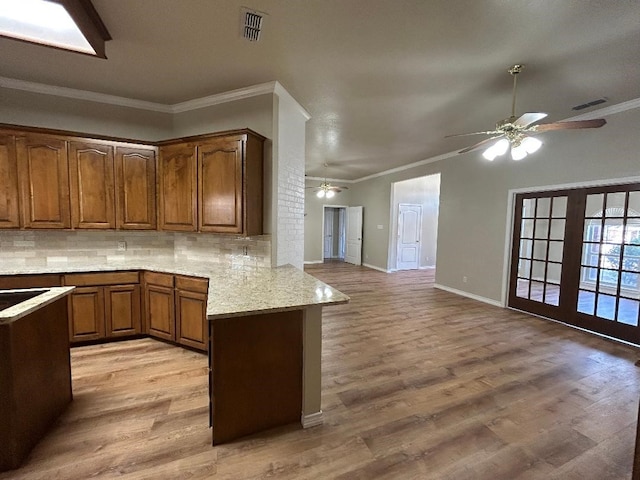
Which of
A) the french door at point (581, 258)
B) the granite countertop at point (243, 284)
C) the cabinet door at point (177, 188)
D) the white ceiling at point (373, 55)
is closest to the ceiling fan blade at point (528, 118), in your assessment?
the white ceiling at point (373, 55)

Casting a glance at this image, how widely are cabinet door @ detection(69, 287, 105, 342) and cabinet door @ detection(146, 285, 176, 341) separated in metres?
0.46

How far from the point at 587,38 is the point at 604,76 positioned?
36.7 inches

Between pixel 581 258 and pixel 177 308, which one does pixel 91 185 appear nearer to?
pixel 177 308

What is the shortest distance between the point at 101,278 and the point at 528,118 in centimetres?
443

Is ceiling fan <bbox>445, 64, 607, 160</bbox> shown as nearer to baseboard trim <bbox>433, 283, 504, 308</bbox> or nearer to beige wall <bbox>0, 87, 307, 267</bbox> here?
beige wall <bbox>0, 87, 307, 267</bbox>

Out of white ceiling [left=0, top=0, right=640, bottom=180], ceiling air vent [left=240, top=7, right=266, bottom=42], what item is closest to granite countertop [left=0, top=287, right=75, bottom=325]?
white ceiling [left=0, top=0, right=640, bottom=180]

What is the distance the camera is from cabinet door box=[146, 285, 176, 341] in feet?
9.96

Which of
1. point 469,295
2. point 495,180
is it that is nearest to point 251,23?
point 495,180

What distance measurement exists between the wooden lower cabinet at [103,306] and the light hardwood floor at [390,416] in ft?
0.58

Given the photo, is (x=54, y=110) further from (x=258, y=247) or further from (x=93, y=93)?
(x=258, y=247)

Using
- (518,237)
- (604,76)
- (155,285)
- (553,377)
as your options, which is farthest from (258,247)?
(518,237)

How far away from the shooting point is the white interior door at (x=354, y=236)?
9.38 meters

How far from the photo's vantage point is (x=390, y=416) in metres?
2.06

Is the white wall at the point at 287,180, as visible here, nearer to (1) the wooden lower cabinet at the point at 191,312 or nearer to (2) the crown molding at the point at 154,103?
(2) the crown molding at the point at 154,103
